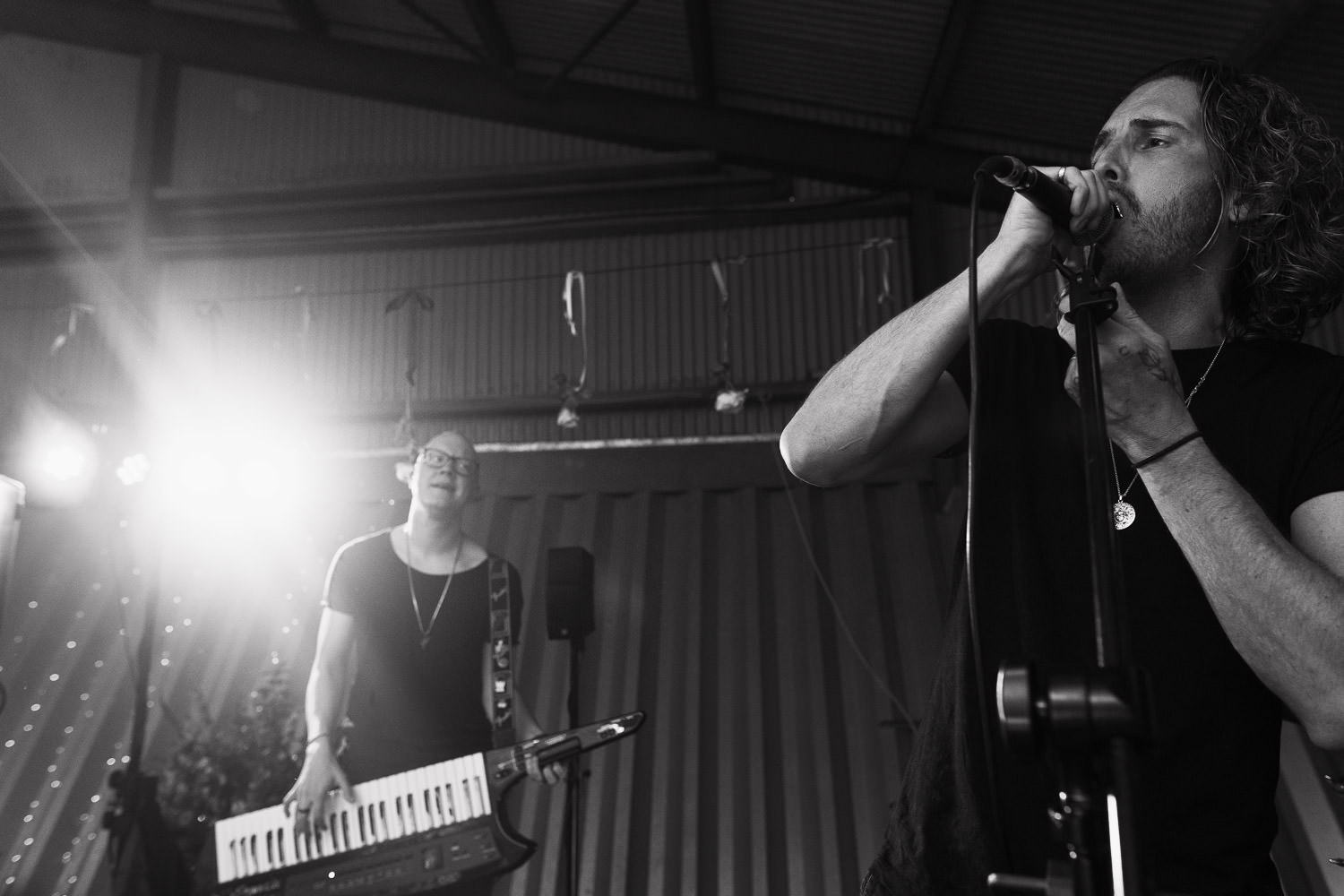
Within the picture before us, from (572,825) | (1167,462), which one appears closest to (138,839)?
(572,825)

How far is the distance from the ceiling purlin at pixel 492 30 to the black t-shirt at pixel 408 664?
4.17 metres

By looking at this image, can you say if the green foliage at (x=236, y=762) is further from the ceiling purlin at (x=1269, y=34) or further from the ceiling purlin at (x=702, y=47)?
Answer: the ceiling purlin at (x=1269, y=34)

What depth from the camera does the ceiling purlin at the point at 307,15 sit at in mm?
7246

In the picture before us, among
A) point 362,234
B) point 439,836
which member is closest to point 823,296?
point 362,234

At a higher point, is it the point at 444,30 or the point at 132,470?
the point at 444,30

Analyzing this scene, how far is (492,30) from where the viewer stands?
680cm

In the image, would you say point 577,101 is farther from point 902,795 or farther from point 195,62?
point 902,795

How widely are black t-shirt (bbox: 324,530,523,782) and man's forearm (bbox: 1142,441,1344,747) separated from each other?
2.78 meters

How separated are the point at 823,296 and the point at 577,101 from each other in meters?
2.07

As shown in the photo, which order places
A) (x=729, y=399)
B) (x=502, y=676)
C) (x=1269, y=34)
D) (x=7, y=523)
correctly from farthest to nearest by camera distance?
(x=729, y=399), (x=1269, y=34), (x=7, y=523), (x=502, y=676)

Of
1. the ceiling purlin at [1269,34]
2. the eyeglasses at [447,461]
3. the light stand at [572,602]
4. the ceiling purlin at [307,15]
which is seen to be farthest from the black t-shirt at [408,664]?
the ceiling purlin at [307,15]

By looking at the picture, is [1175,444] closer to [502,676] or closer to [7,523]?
[502,676]

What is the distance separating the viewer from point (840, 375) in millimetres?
1358

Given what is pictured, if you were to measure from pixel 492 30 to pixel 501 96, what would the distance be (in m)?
0.41
